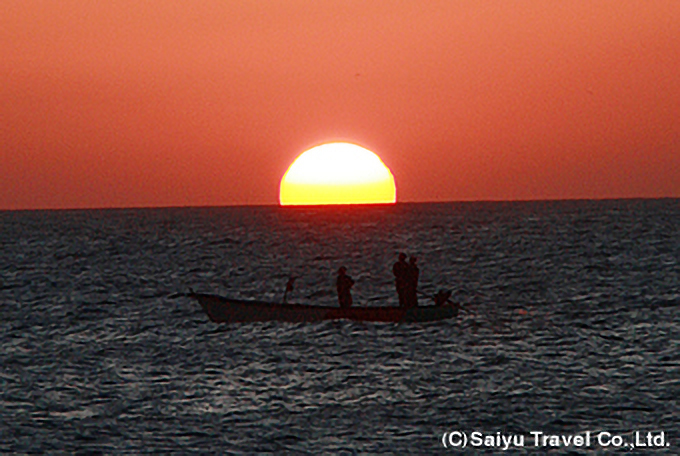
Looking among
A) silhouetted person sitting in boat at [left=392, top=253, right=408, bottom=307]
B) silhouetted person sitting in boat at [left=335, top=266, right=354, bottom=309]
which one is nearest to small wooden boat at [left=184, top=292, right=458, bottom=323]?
silhouetted person sitting in boat at [left=335, top=266, right=354, bottom=309]

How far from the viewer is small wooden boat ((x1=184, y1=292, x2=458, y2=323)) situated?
35.6 metres

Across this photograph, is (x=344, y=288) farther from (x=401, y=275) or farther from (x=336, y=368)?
(x=336, y=368)

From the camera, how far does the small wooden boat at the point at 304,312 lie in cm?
3559

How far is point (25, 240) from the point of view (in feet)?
410

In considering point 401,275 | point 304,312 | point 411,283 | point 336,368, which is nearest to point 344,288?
point 304,312

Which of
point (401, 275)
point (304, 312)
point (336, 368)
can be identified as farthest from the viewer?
point (304, 312)

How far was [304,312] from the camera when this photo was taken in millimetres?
36406

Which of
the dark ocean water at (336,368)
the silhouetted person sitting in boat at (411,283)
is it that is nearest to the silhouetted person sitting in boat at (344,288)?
the dark ocean water at (336,368)

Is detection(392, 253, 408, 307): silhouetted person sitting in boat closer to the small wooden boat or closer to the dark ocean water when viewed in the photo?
the small wooden boat

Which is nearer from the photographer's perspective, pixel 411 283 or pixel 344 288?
pixel 411 283

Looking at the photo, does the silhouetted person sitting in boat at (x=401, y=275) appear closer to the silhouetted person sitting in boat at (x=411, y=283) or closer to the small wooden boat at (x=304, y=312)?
the silhouetted person sitting in boat at (x=411, y=283)

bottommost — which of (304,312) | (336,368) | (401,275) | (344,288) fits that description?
(336,368)

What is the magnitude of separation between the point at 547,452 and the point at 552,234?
96990mm

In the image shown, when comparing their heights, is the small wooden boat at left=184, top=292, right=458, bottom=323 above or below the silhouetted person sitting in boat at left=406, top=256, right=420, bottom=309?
below
